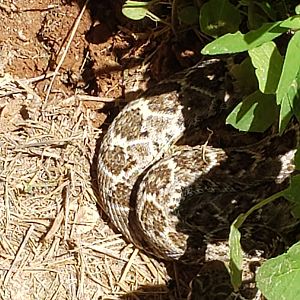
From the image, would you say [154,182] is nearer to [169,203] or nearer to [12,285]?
[169,203]

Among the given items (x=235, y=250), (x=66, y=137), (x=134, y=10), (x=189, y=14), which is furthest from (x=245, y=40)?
(x=66, y=137)

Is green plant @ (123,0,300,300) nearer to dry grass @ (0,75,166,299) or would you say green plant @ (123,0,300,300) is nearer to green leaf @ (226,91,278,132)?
green leaf @ (226,91,278,132)

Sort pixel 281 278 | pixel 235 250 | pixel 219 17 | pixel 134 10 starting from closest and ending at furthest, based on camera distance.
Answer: pixel 281 278 < pixel 235 250 < pixel 219 17 < pixel 134 10

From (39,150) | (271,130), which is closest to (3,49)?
(39,150)

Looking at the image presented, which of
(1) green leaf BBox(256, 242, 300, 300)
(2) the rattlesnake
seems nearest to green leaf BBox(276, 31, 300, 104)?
(1) green leaf BBox(256, 242, 300, 300)

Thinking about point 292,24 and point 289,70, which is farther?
point 292,24

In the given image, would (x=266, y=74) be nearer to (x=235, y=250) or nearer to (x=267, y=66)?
(x=267, y=66)
